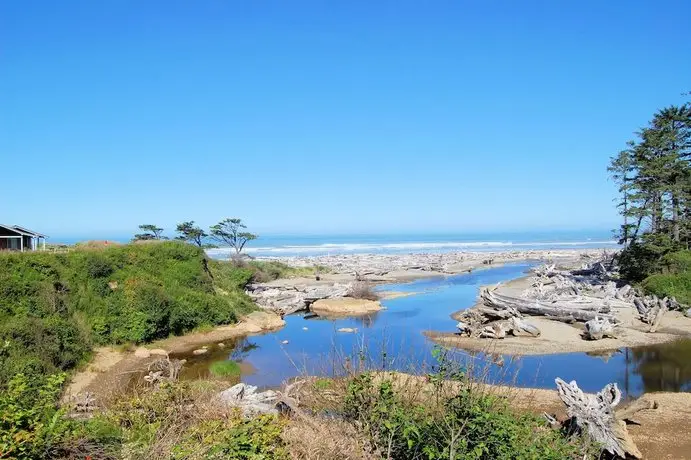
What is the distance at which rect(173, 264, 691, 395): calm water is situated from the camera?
15562 millimetres

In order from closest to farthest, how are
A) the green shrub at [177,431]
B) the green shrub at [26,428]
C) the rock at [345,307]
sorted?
the green shrub at [26,428] → the green shrub at [177,431] → the rock at [345,307]

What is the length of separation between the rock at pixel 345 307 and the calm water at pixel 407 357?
4.18ft

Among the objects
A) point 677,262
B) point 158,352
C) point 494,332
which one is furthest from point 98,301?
point 677,262

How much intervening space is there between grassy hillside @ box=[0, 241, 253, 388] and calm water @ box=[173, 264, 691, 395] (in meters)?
3.56

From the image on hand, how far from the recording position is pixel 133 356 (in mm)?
24672

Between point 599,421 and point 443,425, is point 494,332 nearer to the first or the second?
point 599,421

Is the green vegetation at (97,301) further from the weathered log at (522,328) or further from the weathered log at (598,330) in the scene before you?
the weathered log at (598,330)

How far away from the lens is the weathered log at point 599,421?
36.6ft

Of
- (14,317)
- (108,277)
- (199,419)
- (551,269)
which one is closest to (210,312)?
(108,277)

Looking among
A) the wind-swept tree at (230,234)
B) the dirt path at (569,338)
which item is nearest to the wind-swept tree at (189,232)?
the wind-swept tree at (230,234)

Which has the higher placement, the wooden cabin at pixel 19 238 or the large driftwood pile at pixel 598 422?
the wooden cabin at pixel 19 238

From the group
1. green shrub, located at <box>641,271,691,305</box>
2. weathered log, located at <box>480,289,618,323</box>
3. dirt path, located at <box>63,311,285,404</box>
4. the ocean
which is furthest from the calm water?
the ocean

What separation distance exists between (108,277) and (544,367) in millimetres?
23282

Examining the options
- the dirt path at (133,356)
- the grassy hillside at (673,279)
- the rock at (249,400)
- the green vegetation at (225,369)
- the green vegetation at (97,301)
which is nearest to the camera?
the rock at (249,400)
